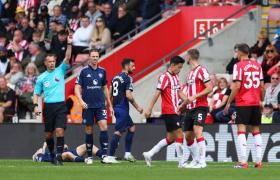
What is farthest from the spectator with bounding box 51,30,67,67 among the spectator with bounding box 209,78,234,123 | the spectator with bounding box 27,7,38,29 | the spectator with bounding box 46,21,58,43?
the spectator with bounding box 209,78,234,123

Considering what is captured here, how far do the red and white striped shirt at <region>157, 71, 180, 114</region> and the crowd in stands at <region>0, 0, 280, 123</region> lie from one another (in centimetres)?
743

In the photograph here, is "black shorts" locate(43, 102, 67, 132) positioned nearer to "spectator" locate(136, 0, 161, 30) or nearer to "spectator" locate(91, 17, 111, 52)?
"spectator" locate(91, 17, 111, 52)

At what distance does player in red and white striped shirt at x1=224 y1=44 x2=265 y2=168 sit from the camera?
20391 millimetres

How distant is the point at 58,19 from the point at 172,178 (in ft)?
52.7

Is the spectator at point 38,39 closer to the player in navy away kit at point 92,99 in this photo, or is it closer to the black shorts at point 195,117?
the player in navy away kit at point 92,99

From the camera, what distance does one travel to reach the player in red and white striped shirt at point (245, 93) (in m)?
20.4

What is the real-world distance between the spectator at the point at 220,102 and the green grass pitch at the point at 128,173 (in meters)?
5.48

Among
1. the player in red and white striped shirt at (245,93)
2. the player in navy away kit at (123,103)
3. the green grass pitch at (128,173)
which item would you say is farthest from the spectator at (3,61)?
the player in red and white striped shirt at (245,93)

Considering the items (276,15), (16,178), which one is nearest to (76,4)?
(276,15)

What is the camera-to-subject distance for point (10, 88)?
3020 centimetres

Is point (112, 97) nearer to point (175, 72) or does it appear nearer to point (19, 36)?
point (175, 72)

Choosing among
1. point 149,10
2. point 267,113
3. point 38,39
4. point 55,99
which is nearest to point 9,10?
point 38,39

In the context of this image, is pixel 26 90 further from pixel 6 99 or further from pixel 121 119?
pixel 121 119

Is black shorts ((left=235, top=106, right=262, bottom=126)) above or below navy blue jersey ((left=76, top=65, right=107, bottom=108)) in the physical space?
below
